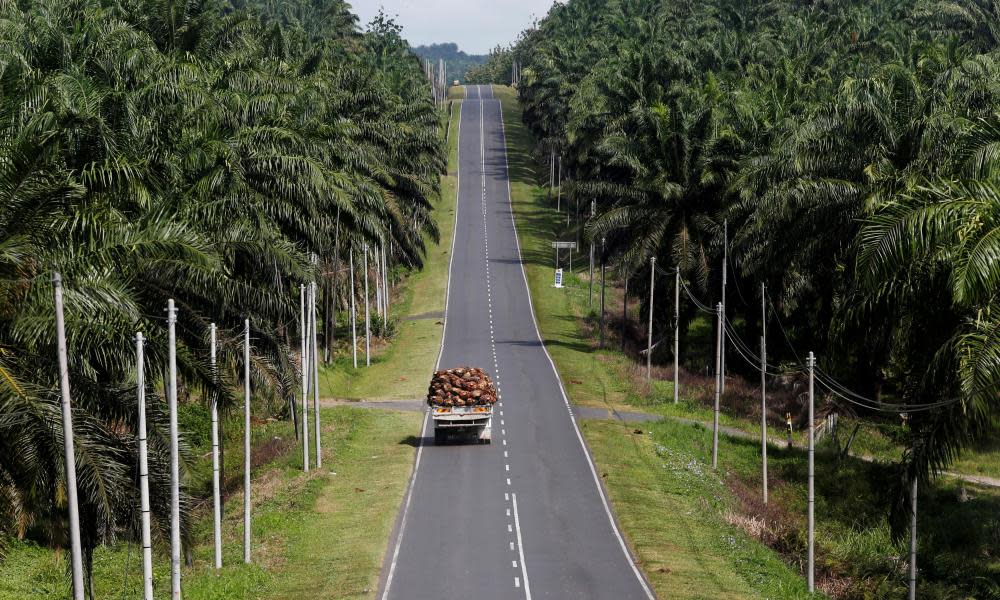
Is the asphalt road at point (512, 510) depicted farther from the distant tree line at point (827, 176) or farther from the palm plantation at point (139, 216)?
the distant tree line at point (827, 176)

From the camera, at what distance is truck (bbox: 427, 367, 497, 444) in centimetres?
4466

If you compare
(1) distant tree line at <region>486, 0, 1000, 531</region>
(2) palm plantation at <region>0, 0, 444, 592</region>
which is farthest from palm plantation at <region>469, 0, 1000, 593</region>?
(2) palm plantation at <region>0, 0, 444, 592</region>

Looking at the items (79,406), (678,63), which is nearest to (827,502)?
(79,406)

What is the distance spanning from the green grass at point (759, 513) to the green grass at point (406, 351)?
912 cm

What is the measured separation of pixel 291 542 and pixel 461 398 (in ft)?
38.6

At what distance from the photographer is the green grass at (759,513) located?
3303 centimetres

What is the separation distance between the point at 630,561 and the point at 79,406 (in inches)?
689

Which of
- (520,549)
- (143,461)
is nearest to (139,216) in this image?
(143,461)

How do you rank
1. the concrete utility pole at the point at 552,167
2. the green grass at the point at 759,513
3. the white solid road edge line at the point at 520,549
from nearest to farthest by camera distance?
the white solid road edge line at the point at 520,549, the green grass at the point at 759,513, the concrete utility pole at the point at 552,167

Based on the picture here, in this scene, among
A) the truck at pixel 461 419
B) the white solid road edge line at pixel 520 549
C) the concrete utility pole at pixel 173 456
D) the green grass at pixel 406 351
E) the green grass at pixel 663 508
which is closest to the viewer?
the concrete utility pole at pixel 173 456

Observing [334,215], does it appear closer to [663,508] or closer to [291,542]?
[291,542]

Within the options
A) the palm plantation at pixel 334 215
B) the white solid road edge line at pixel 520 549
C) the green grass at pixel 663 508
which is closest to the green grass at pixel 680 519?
the green grass at pixel 663 508

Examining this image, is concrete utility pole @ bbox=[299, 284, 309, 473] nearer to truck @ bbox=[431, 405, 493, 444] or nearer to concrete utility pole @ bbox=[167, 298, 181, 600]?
truck @ bbox=[431, 405, 493, 444]

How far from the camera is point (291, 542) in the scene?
3447cm
